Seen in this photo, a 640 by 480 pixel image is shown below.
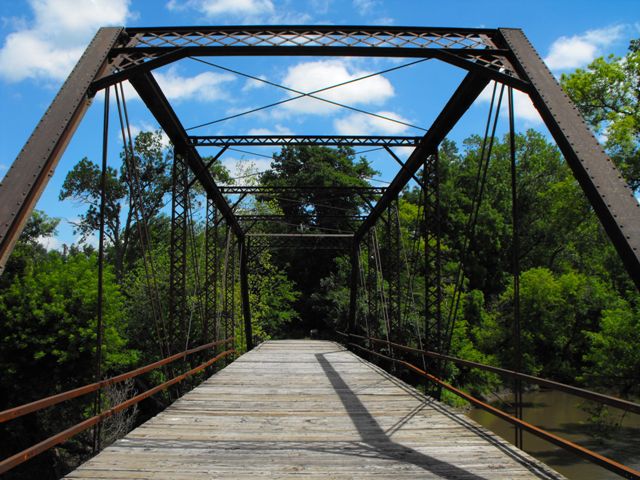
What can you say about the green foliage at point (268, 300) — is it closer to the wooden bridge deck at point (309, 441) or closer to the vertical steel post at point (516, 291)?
the wooden bridge deck at point (309, 441)

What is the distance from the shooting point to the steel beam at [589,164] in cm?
404

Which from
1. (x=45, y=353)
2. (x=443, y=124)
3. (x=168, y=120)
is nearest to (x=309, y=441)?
(x=443, y=124)

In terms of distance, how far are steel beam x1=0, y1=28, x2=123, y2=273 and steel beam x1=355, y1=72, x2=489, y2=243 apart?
4462 mm

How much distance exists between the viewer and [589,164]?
455 centimetres

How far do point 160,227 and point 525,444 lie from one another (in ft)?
91.5

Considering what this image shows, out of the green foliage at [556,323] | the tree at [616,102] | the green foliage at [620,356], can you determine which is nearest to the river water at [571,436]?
the green foliage at [620,356]

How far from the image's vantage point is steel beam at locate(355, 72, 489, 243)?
7.02 metres

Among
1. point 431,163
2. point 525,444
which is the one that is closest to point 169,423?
point 431,163

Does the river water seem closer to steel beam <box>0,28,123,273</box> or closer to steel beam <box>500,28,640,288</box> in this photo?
steel beam <box>500,28,640,288</box>

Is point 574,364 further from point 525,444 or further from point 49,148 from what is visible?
point 49,148

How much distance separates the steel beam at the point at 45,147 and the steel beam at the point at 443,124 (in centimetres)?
446

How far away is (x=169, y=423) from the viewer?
5.90 meters

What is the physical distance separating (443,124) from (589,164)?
4.29 m

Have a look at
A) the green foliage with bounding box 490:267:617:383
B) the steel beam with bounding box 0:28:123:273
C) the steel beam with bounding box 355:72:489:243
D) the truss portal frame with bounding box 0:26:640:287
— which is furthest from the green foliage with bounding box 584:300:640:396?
the steel beam with bounding box 0:28:123:273
